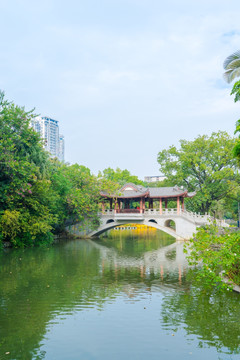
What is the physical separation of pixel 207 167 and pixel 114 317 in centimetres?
2648

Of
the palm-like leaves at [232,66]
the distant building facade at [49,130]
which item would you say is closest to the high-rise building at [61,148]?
the distant building facade at [49,130]

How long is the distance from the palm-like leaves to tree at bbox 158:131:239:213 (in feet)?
56.8

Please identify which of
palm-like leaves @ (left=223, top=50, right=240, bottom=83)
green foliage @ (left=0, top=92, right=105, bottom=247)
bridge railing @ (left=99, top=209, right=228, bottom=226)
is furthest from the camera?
bridge railing @ (left=99, top=209, right=228, bottom=226)

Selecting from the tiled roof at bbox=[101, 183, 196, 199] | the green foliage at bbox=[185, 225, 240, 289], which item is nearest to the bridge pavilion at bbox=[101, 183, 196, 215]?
the tiled roof at bbox=[101, 183, 196, 199]

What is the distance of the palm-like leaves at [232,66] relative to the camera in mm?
14514

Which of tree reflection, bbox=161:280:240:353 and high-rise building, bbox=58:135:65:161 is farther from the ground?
high-rise building, bbox=58:135:65:161

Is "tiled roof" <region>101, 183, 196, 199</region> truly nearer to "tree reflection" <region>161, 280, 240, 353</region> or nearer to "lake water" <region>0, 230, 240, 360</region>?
"lake water" <region>0, 230, 240, 360</region>

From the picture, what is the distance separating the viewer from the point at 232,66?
14727 mm

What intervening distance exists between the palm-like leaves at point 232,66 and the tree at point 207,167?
682 inches

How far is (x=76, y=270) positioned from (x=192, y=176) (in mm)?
22599

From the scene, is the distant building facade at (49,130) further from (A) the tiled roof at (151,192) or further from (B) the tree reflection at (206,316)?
(B) the tree reflection at (206,316)

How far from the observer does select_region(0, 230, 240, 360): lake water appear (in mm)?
6203

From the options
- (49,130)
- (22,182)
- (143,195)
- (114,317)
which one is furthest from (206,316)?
(49,130)

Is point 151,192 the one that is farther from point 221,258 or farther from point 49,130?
point 49,130
